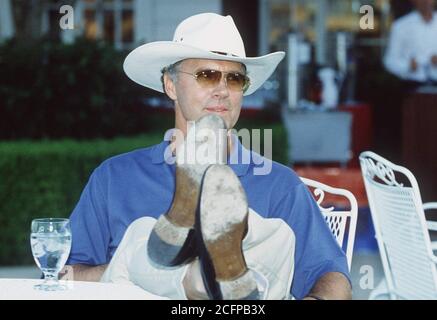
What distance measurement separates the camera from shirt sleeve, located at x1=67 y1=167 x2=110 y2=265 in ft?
8.89

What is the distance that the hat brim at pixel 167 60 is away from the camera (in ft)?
8.78

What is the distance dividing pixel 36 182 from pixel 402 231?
2798mm

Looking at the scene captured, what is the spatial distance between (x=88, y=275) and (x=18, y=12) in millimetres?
5112

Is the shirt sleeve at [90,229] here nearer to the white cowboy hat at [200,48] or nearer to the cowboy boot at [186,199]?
the white cowboy hat at [200,48]

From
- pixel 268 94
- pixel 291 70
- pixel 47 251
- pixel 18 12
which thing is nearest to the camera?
pixel 47 251

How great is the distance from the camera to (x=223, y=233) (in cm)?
190

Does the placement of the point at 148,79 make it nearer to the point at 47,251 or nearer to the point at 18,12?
the point at 47,251

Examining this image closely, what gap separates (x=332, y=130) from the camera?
7.94m

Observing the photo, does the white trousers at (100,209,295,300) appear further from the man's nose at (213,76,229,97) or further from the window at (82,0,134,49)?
the window at (82,0,134,49)

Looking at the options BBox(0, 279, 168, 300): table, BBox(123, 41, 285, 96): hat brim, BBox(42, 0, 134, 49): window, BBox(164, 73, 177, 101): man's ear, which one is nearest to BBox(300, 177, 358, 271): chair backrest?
BBox(123, 41, 285, 96): hat brim

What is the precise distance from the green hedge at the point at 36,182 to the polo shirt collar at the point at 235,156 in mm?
3136

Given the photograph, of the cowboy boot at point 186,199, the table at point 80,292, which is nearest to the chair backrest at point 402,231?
the table at point 80,292

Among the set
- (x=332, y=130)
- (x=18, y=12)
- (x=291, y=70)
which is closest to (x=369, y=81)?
(x=291, y=70)

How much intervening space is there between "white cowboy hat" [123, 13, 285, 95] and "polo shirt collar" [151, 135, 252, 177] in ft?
0.79
